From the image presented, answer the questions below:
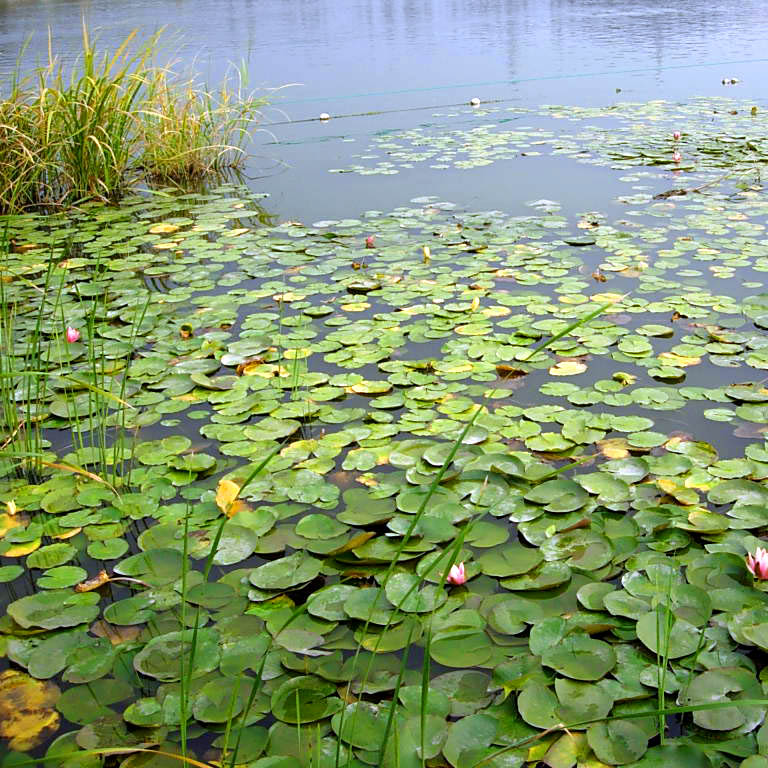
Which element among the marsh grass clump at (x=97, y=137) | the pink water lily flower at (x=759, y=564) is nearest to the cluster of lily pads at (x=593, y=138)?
the marsh grass clump at (x=97, y=137)

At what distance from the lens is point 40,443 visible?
6.64 feet

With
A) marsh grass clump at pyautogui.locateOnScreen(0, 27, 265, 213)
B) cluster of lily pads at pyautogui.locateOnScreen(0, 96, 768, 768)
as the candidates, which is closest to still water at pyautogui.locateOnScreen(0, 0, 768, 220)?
marsh grass clump at pyautogui.locateOnScreen(0, 27, 265, 213)

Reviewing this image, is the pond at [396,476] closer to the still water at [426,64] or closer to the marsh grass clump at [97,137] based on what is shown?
the still water at [426,64]

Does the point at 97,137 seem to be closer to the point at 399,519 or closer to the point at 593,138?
the point at 593,138

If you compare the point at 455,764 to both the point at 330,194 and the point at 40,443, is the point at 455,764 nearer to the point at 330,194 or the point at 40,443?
the point at 40,443

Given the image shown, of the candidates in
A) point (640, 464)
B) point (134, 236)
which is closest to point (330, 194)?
point (134, 236)

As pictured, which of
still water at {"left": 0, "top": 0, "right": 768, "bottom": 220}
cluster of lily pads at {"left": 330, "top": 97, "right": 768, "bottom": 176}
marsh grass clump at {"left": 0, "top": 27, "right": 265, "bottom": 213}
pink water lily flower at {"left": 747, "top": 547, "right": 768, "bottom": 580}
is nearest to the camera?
pink water lily flower at {"left": 747, "top": 547, "right": 768, "bottom": 580}

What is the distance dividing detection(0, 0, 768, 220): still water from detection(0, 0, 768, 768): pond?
0.10 meters

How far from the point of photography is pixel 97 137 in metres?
4.18

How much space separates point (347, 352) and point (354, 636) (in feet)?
3.99

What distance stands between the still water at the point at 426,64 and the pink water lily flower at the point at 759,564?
2.65 metres

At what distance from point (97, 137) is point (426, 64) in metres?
5.13

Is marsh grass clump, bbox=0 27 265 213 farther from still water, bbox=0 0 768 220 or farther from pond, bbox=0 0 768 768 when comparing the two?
still water, bbox=0 0 768 220

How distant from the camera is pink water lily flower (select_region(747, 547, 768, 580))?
56.7 inches
